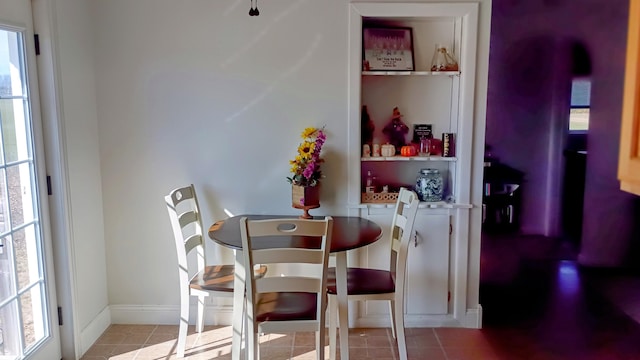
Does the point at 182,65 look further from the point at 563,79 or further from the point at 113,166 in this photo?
the point at 563,79

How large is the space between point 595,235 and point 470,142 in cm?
232

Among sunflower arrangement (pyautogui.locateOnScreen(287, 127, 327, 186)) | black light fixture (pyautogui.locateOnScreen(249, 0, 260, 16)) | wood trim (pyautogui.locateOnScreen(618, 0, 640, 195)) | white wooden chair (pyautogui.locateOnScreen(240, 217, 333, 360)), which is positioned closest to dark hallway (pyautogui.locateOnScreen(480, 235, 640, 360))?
white wooden chair (pyautogui.locateOnScreen(240, 217, 333, 360))

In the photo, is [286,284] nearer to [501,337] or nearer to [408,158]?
[408,158]

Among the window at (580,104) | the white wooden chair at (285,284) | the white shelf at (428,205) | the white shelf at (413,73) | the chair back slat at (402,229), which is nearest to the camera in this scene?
the white wooden chair at (285,284)

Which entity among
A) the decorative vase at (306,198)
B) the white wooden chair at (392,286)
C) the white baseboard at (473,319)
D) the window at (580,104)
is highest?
the window at (580,104)

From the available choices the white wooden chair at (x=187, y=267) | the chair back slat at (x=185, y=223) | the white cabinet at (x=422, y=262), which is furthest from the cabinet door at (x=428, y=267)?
the chair back slat at (x=185, y=223)

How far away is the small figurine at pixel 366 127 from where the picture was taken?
3.27 meters

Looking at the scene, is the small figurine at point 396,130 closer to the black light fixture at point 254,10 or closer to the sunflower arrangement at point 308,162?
the sunflower arrangement at point 308,162

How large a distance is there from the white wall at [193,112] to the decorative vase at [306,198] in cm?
19

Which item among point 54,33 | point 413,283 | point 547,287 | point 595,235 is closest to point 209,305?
point 413,283

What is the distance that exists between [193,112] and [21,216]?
1120mm

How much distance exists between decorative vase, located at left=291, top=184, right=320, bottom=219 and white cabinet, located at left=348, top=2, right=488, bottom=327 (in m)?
0.27

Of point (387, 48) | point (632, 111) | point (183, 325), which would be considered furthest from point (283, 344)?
point (632, 111)

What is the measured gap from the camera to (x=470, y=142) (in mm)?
3129
